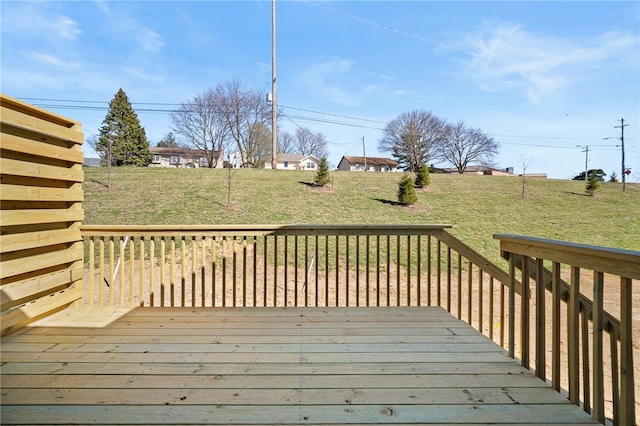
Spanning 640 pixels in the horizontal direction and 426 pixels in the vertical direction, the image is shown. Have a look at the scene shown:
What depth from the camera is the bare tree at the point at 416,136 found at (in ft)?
90.2

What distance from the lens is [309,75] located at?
15797 millimetres

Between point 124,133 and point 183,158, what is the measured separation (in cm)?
484

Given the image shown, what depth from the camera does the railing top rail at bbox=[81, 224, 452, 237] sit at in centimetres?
296

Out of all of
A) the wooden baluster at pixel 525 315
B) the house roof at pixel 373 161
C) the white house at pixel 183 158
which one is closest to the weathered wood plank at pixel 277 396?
the wooden baluster at pixel 525 315

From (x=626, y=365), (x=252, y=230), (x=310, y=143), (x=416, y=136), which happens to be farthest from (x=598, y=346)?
(x=310, y=143)

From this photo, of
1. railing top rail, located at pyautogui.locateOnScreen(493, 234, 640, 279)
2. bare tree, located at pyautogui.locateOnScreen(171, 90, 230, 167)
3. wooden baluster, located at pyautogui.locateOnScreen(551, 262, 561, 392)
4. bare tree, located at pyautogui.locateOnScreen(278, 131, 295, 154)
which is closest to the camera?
railing top rail, located at pyautogui.locateOnScreen(493, 234, 640, 279)

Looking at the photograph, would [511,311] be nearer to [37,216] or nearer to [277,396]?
[277,396]

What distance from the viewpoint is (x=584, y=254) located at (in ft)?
4.67

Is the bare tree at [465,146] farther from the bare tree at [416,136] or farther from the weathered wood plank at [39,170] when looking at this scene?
the weathered wood plank at [39,170]

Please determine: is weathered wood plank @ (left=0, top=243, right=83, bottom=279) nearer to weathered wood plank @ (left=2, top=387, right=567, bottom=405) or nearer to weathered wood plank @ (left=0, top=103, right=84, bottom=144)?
weathered wood plank @ (left=0, top=103, right=84, bottom=144)

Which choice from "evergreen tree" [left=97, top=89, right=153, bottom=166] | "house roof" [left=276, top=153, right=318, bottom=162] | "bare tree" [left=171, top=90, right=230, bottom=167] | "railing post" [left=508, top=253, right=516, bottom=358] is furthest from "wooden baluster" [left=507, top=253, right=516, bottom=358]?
"house roof" [left=276, top=153, right=318, bottom=162]

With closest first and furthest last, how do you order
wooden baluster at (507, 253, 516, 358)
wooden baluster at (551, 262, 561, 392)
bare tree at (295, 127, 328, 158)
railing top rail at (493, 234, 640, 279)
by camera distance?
railing top rail at (493, 234, 640, 279), wooden baluster at (551, 262, 561, 392), wooden baluster at (507, 253, 516, 358), bare tree at (295, 127, 328, 158)

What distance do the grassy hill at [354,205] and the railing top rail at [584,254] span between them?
690cm

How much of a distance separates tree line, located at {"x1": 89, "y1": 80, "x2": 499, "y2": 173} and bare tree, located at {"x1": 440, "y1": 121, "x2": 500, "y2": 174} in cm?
10
